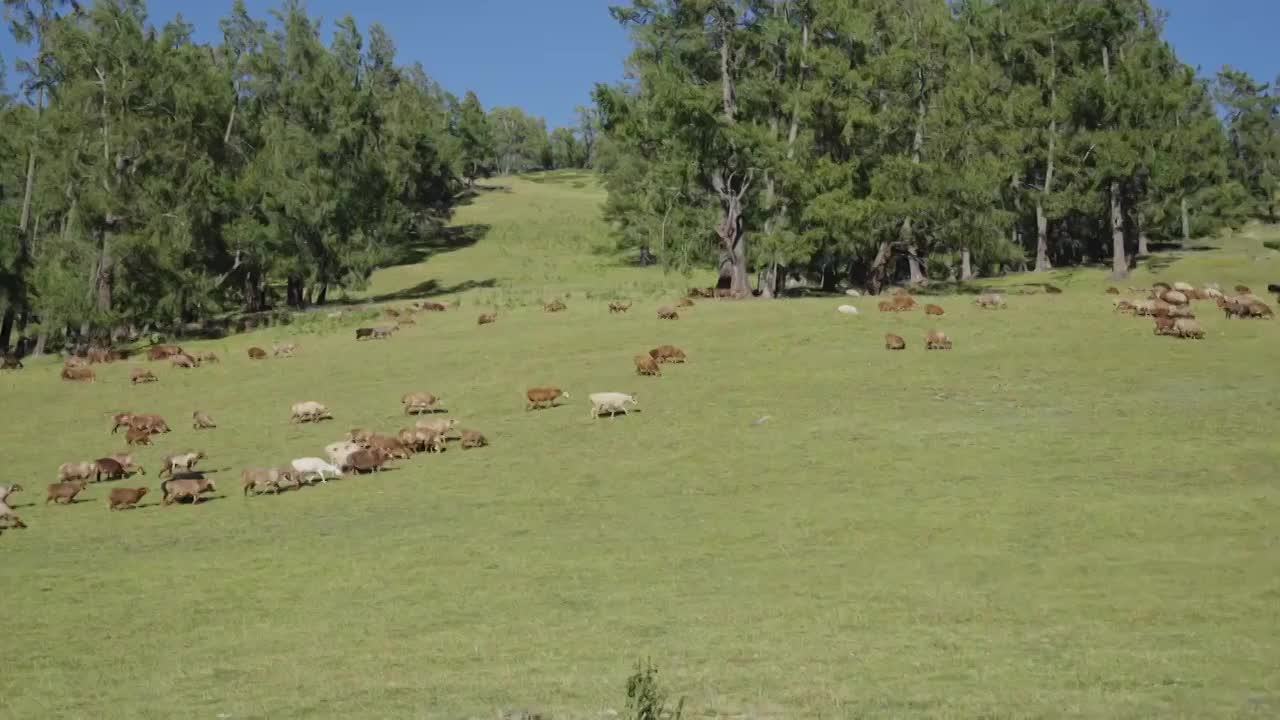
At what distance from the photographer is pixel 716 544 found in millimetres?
19859

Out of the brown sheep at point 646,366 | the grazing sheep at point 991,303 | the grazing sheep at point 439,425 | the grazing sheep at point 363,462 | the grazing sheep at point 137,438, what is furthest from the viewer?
the grazing sheep at point 991,303

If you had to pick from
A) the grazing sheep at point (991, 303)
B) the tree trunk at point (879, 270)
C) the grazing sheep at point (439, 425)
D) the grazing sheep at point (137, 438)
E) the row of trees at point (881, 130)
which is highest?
the row of trees at point (881, 130)

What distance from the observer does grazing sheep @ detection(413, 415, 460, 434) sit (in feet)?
95.3

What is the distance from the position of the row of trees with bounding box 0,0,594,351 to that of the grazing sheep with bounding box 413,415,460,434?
2901 cm

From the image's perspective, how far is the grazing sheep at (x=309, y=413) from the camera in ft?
108

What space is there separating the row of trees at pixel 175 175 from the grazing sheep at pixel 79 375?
938cm

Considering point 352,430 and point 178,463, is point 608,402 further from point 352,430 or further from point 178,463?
point 178,463

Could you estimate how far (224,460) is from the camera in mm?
29078

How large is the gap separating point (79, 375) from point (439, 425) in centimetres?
2038

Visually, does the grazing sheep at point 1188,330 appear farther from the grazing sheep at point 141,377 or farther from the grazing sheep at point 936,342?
the grazing sheep at point 141,377

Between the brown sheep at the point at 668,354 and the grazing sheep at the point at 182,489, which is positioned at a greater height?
the brown sheep at the point at 668,354

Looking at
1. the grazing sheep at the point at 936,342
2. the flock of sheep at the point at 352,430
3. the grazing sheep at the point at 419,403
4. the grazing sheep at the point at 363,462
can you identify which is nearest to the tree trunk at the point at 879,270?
the flock of sheep at the point at 352,430

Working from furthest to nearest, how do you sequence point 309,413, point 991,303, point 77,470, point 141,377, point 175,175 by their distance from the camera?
point 175,175 → point 991,303 → point 141,377 → point 309,413 → point 77,470

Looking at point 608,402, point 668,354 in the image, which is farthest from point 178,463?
point 668,354
